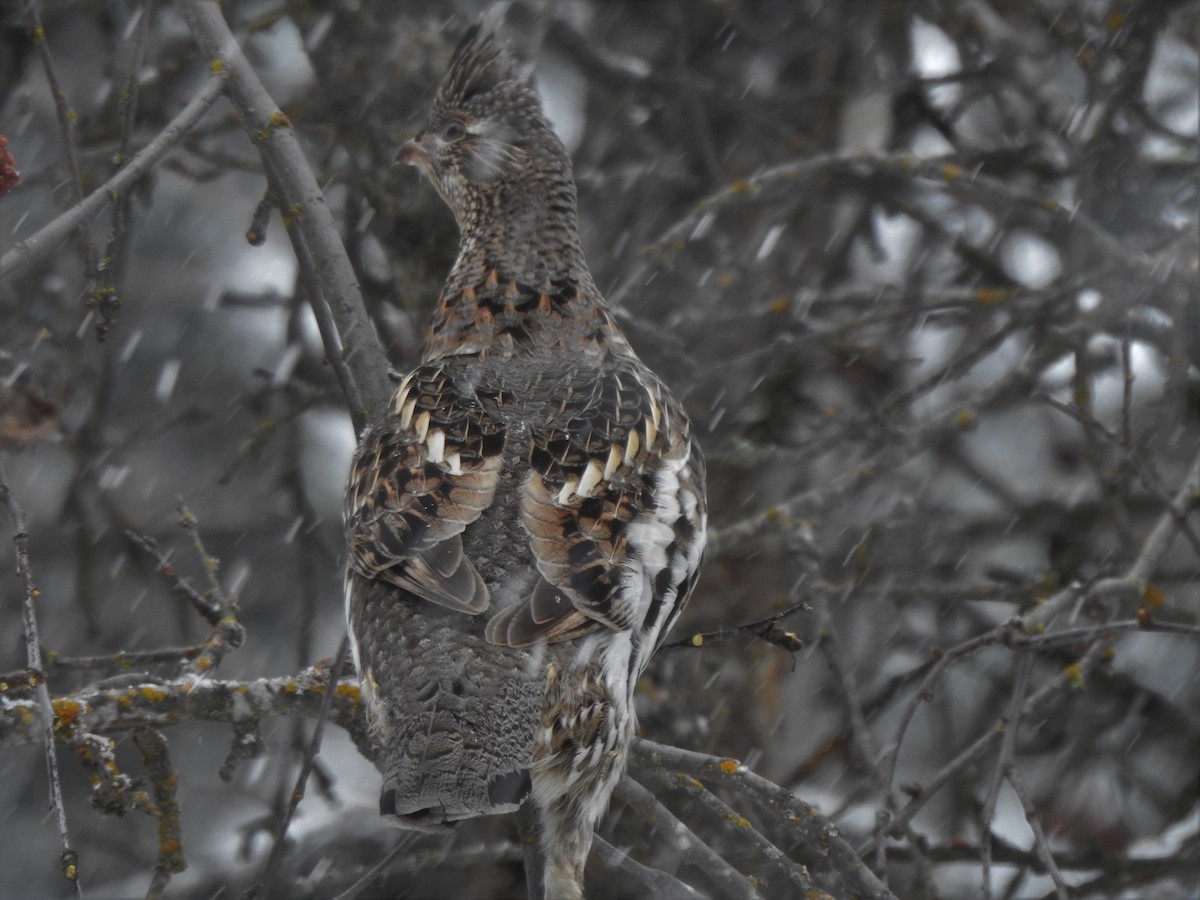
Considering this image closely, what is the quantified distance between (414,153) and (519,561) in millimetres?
1798

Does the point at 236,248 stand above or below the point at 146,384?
above

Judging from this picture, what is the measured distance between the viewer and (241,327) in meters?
7.88

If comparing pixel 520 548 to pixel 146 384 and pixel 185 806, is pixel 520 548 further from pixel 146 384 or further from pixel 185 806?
pixel 146 384


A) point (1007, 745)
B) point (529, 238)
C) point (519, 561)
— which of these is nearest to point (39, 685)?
point (519, 561)

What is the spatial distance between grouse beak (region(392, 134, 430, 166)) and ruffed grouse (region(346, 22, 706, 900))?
0.67 meters

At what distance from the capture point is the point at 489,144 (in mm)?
4344

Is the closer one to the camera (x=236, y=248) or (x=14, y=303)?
(x=14, y=303)

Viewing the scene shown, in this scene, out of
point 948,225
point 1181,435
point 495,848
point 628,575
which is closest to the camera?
point 628,575

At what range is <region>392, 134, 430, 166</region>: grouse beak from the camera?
440 centimetres

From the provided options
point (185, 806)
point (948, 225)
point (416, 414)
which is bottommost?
point (185, 806)

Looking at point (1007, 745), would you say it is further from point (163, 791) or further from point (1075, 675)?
point (163, 791)

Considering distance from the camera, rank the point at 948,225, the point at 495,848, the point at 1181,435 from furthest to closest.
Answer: the point at 948,225
the point at 1181,435
the point at 495,848

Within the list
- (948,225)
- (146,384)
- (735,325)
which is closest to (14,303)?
(146,384)

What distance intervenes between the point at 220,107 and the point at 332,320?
16.6ft
